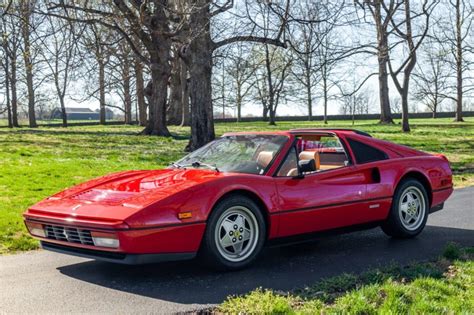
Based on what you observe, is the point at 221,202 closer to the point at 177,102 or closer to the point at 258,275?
the point at 258,275

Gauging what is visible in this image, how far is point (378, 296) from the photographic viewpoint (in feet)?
13.9

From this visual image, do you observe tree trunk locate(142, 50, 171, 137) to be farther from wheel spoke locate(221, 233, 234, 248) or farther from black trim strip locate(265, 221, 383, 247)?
wheel spoke locate(221, 233, 234, 248)

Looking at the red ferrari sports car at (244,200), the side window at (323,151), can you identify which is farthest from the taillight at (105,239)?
the side window at (323,151)

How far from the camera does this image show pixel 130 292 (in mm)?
4543

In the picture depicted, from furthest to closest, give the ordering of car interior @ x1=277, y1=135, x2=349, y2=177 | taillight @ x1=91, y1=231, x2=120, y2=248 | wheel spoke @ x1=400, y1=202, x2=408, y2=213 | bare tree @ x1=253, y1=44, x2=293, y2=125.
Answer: bare tree @ x1=253, y1=44, x2=293, y2=125 < wheel spoke @ x1=400, y1=202, x2=408, y2=213 < car interior @ x1=277, y1=135, x2=349, y2=177 < taillight @ x1=91, y1=231, x2=120, y2=248

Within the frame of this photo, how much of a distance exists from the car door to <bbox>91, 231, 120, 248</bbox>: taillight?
1.67m

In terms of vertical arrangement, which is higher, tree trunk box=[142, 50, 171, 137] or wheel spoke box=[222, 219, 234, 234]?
tree trunk box=[142, 50, 171, 137]

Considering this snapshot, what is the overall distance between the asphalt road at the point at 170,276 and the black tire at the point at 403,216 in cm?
12

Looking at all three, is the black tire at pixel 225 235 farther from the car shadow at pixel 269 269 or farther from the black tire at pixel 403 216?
the black tire at pixel 403 216

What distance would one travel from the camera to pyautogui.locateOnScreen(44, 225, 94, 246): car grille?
4.72 meters

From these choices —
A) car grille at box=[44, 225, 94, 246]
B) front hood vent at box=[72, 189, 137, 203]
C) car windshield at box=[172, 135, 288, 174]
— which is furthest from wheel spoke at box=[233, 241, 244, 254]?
car grille at box=[44, 225, 94, 246]

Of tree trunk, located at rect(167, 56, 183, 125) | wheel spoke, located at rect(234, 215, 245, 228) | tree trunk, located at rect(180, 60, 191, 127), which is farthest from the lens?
tree trunk, located at rect(167, 56, 183, 125)

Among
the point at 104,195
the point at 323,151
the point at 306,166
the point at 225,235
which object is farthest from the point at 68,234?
the point at 323,151

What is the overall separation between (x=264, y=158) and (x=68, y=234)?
2069mm
